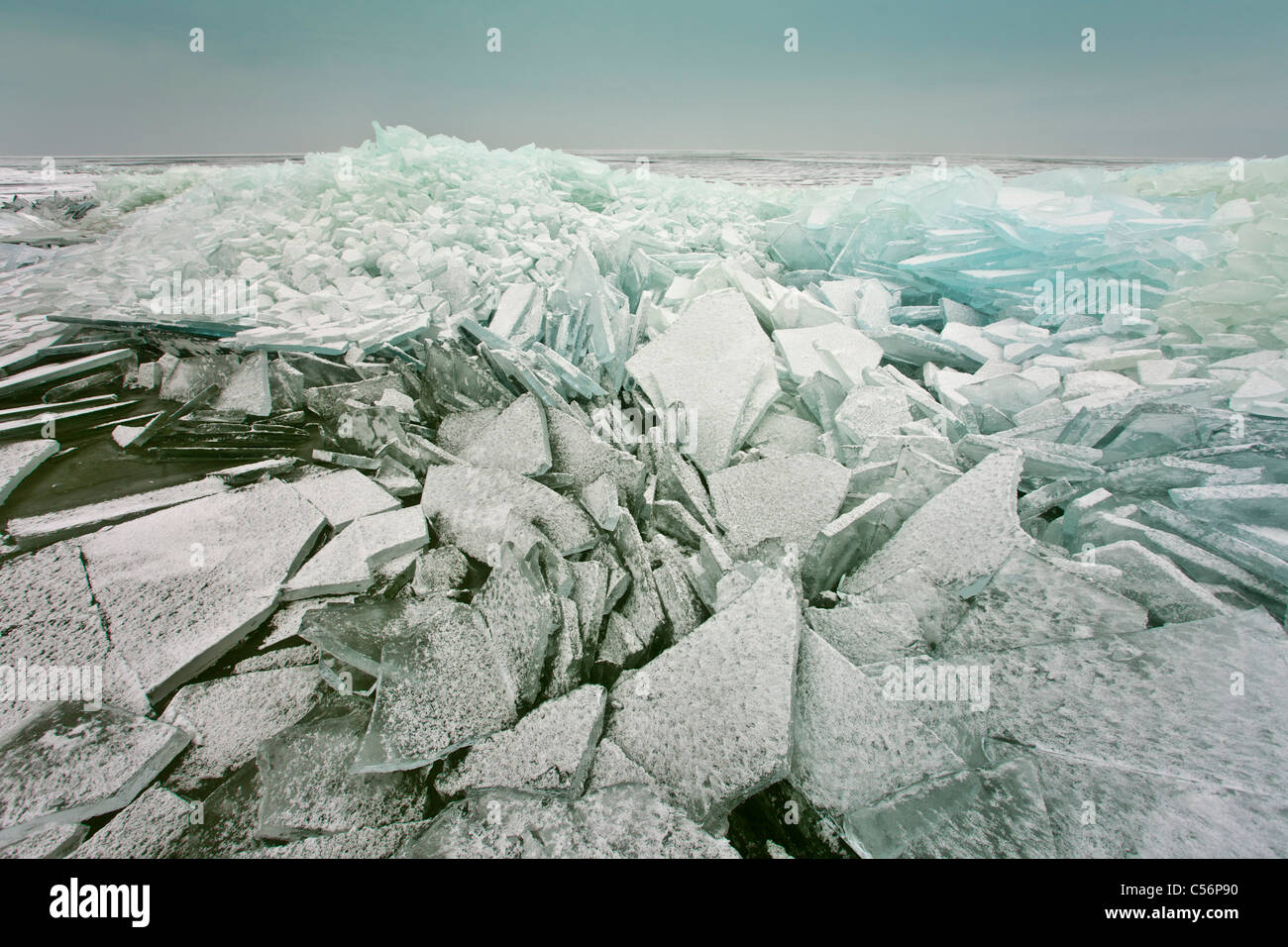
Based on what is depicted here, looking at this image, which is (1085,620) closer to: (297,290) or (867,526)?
(867,526)

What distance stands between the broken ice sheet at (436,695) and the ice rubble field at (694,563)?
0.01m

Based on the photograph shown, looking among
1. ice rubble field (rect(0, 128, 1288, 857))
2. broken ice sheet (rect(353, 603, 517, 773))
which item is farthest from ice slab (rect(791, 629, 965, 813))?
broken ice sheet (rect(353, 603, 517, 773))

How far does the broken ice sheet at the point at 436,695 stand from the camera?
1543 millimetres

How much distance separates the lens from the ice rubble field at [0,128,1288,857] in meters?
1.46

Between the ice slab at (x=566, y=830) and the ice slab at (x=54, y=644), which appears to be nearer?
the ice slab at (x=566, y=830)

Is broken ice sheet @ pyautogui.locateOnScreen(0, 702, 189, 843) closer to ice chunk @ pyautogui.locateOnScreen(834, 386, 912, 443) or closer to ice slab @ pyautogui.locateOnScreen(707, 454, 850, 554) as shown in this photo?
ice slab @ pyautogui.locateOnScreen(707, 454, 850, 554)

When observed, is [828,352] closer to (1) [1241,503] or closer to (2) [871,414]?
(2) [871,414]

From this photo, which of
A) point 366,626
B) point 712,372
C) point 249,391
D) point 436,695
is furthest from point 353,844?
point 249,391

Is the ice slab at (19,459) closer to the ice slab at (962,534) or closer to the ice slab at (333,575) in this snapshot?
the ice slab at (333,575)

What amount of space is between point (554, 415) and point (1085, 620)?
2295 millimetres

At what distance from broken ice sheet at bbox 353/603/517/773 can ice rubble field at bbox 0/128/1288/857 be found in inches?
0.4

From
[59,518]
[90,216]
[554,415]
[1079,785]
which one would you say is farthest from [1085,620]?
[90,216]

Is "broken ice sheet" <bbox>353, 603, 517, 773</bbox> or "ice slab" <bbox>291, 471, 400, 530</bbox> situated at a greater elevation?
"ice slab" <bbox>291, 471, 400, 530</bbox>

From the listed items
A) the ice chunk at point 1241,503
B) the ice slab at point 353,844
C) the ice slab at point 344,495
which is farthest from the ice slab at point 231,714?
the ice chunk at point 1241,503
